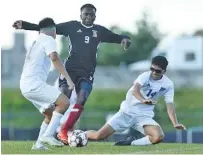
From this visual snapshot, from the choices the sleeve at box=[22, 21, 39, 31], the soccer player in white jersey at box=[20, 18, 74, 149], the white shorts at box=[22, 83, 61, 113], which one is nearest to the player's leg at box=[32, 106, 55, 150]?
the soccer player in white jersey at box=[20, 18, 74, 149]

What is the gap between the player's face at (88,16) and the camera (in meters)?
15.9

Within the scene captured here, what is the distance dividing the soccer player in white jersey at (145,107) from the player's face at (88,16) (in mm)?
1345

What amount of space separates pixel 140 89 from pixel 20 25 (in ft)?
8.01

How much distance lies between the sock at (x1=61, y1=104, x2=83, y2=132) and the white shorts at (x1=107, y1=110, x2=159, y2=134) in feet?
4.26

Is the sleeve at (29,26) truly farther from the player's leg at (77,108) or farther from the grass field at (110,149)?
the grass field at (110,149)

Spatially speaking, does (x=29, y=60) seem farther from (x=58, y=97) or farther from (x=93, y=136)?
(x=93, y=136)

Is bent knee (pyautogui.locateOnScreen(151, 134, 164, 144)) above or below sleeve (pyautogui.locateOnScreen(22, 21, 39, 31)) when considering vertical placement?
below

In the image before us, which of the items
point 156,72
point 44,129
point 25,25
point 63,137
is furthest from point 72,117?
point 25,25

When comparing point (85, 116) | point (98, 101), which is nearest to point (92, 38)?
point (85, 116)

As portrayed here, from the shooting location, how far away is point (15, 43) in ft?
370

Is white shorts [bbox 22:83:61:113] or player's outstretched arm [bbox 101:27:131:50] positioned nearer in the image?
white shorts [bbox 22:83:61:113]

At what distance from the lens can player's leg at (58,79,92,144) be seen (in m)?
15.4

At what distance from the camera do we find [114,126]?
16.7 metres

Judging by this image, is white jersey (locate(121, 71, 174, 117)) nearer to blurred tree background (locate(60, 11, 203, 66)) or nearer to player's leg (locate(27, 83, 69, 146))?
player's leg (locate(27, 83, 69, 146))
